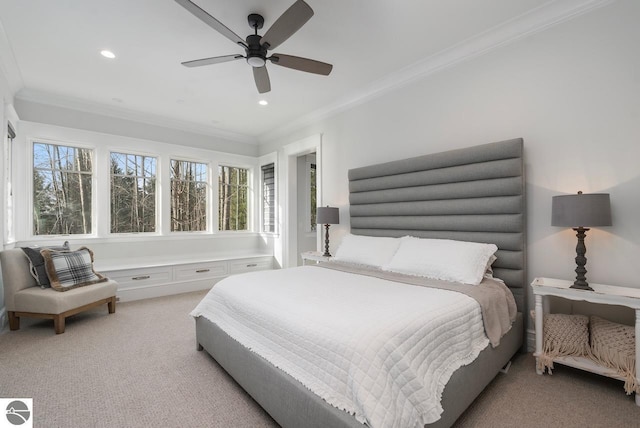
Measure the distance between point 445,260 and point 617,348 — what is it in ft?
3.81

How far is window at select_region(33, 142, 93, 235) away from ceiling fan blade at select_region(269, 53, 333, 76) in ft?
12.0

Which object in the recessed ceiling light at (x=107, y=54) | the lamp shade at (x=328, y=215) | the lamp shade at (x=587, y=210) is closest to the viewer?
the lamp shade at (x=587, y=210)

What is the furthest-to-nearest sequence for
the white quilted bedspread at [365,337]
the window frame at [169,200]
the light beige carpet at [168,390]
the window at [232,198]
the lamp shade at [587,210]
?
the window at [232,198] < the window frame at [169,200] < the lamp shade at [587,210] < the light beige carpet at [168,390] < the white quilted bedspread at [365,337]

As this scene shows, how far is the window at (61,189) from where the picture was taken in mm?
4078

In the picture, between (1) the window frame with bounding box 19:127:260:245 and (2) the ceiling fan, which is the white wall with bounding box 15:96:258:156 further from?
(2) the ceiling fan

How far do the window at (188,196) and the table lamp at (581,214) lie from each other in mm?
5177

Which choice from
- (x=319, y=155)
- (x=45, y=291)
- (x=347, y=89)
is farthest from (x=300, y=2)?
(x=45, y=291)

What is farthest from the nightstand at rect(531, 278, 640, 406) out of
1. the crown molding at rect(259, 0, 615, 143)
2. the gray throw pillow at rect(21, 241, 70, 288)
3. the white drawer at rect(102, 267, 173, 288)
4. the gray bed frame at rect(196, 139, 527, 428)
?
the gray throw pillow at rect(21, 241, 70, 288)

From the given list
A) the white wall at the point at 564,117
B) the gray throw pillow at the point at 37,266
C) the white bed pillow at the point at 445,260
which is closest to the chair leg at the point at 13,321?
the gray throw pillow at the point at 37,266

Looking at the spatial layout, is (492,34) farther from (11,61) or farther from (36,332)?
(36,332)

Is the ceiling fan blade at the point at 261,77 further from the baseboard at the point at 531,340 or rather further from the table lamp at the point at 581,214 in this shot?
the baseboard at the point at 531,340

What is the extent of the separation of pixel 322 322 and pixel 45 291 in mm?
3330

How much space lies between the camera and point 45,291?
315 centimetres

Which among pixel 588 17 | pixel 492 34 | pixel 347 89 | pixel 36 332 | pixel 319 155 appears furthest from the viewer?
pixel 319 155
